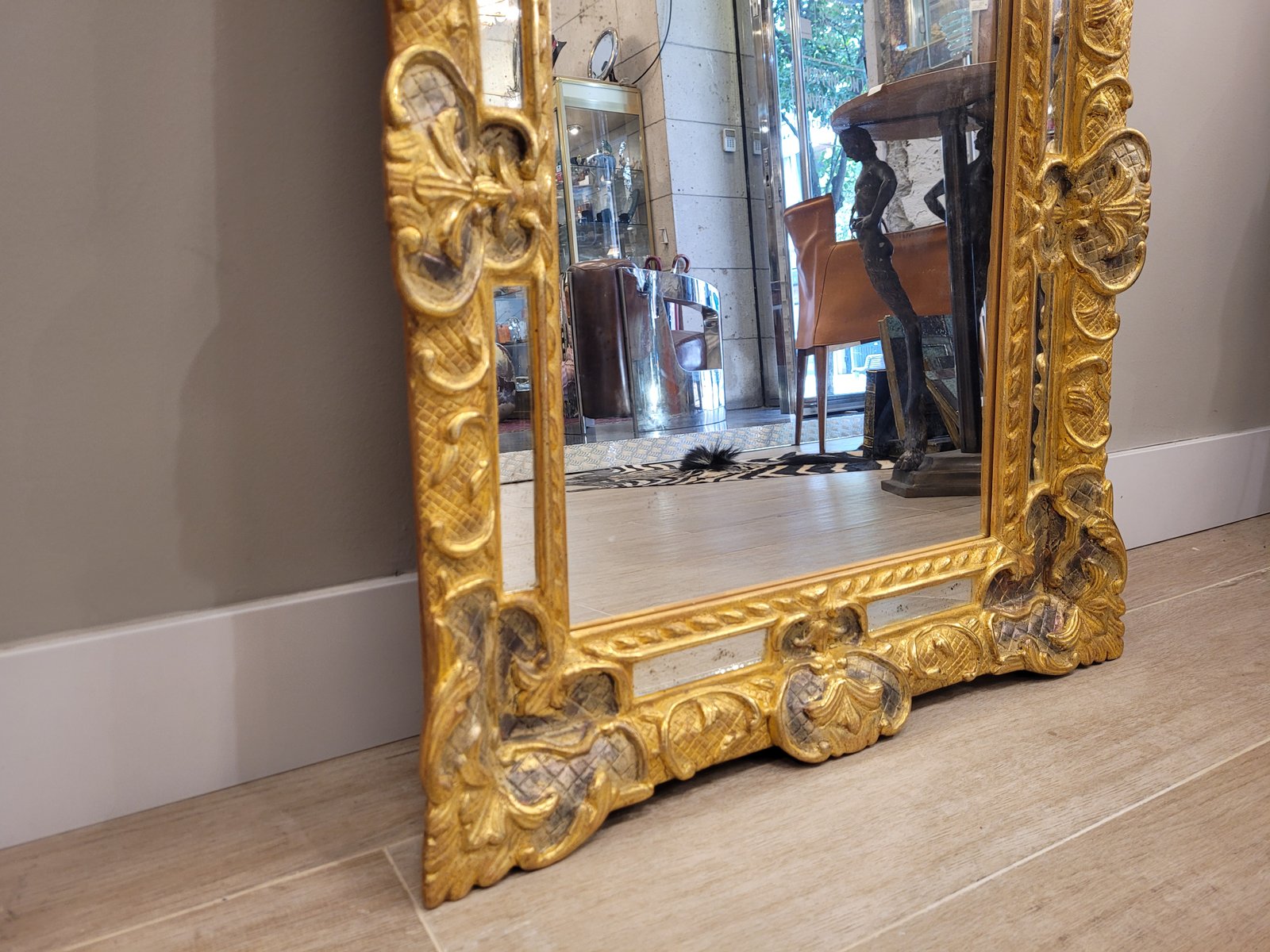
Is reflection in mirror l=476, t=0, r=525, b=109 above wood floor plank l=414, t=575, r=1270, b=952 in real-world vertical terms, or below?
above

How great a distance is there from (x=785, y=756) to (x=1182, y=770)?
0.40 meters

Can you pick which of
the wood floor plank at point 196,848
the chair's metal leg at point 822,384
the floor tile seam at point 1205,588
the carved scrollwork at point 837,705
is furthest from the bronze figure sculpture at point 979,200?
the wood floor plank at point 196,848

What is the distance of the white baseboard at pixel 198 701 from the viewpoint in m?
0.87

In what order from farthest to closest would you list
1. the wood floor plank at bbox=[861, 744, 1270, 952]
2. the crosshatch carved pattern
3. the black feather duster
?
the black feather duster < the crosshatch carved pattern < the wood floor plank at bbox=[861, 744, 1270, 952]

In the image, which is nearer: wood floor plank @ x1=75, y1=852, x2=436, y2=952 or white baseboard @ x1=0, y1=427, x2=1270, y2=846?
wood floor plank @ x1=75, y1=852, x2=436, y2=952

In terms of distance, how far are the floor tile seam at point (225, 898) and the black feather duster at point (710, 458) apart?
507 millimetres

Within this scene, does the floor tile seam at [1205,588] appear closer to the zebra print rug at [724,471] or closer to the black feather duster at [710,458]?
the zebra print rug at [724,471]

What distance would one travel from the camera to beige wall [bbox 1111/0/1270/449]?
5.51 ft

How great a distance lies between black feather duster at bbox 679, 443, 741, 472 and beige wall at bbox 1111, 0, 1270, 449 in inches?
41.4

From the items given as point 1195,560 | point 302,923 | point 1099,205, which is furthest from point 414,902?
point 1195,560

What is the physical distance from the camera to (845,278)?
109 cm

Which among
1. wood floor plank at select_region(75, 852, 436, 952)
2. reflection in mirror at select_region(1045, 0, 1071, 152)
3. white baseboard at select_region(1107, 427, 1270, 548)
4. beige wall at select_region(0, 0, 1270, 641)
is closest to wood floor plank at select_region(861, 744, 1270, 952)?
wood floor plank at select_region(75, 852, 436, 952)

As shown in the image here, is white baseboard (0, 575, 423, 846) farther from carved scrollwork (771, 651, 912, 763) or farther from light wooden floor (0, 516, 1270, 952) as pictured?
carved scrollwork (771, 651, 912, 763)

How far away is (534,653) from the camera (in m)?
0.86
